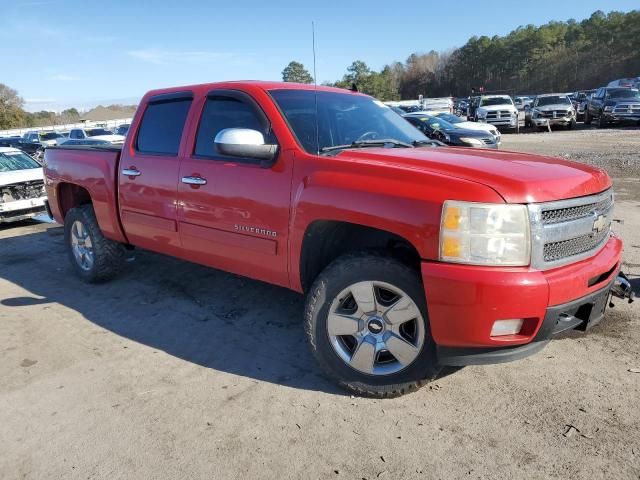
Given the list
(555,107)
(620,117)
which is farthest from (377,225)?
(555,107)

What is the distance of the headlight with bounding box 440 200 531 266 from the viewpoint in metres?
2.44

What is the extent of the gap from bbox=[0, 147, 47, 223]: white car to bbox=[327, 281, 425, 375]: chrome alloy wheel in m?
7.79

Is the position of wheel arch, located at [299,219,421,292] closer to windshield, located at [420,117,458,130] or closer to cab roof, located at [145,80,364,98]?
cab roof, located at [145,80,364,98]

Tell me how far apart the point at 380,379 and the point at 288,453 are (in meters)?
0.70

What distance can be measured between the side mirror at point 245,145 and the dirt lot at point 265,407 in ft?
4.60

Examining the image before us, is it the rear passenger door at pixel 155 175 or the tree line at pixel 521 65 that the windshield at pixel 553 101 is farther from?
the tree line at pixel 521 65

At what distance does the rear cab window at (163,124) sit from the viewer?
13.5 feet

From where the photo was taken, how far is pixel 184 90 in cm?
417

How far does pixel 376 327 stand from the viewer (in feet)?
9.50

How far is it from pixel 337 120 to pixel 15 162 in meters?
8.77

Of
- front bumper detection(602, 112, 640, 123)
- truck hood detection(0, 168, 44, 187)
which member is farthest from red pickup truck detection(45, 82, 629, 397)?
front bumper detection(602, 112, 640, 123)

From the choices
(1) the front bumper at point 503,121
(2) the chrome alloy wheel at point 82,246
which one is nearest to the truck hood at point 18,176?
(2) the chrome alloy wheel at point 82,246

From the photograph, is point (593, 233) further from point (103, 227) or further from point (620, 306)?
point (103, 227)

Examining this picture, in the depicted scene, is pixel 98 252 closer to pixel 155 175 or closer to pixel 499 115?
pixel 155 175
